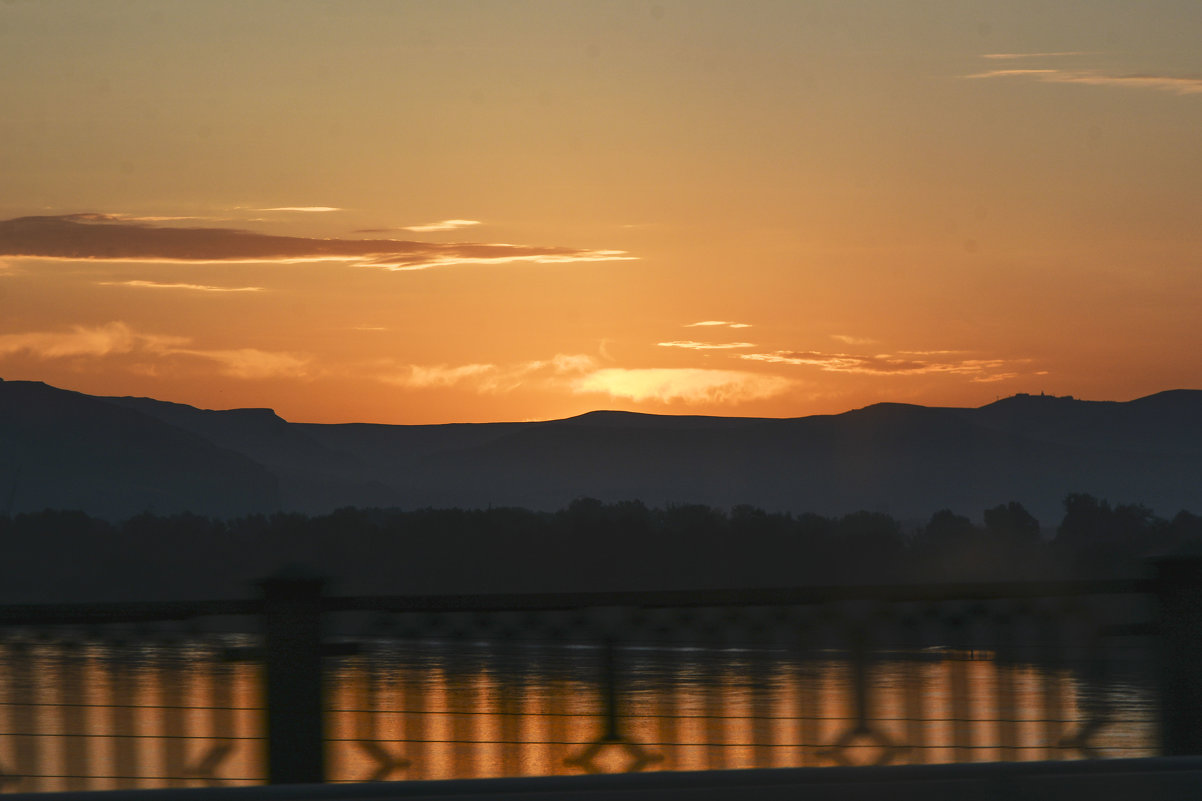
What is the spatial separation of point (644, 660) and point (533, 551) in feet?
90.6

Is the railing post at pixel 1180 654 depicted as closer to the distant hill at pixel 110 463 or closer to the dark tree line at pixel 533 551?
the dark tree line at pixel 533 551

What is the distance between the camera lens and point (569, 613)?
5.38 metres

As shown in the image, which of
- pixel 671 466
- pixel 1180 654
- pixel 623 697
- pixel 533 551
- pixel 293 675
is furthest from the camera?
pixel 671 466

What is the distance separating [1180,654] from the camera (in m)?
5.69

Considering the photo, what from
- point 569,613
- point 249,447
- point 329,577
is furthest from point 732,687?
point 249,447

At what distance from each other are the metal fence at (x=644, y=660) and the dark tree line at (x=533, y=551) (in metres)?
0.29

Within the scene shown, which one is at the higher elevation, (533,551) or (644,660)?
(644,660)

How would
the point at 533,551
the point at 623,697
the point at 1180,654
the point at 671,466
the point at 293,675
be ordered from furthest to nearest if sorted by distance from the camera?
the point at 671,466
the point at 533,551
the point at 1180,654
the point at 623,697
the point at 293,675

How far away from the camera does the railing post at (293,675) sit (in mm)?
5168

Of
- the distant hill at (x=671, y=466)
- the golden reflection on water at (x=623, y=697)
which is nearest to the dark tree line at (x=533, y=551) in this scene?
the golden reflection on water at (x=623, y=697)

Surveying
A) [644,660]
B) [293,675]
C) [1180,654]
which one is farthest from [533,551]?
[293,675]

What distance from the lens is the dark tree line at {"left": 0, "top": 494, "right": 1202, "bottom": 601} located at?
15758 mm

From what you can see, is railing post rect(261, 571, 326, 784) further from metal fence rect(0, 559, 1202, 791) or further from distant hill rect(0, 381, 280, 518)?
distant hill rect(0, 381, 280, 518)

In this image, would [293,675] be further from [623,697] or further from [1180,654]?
[1180,654]
